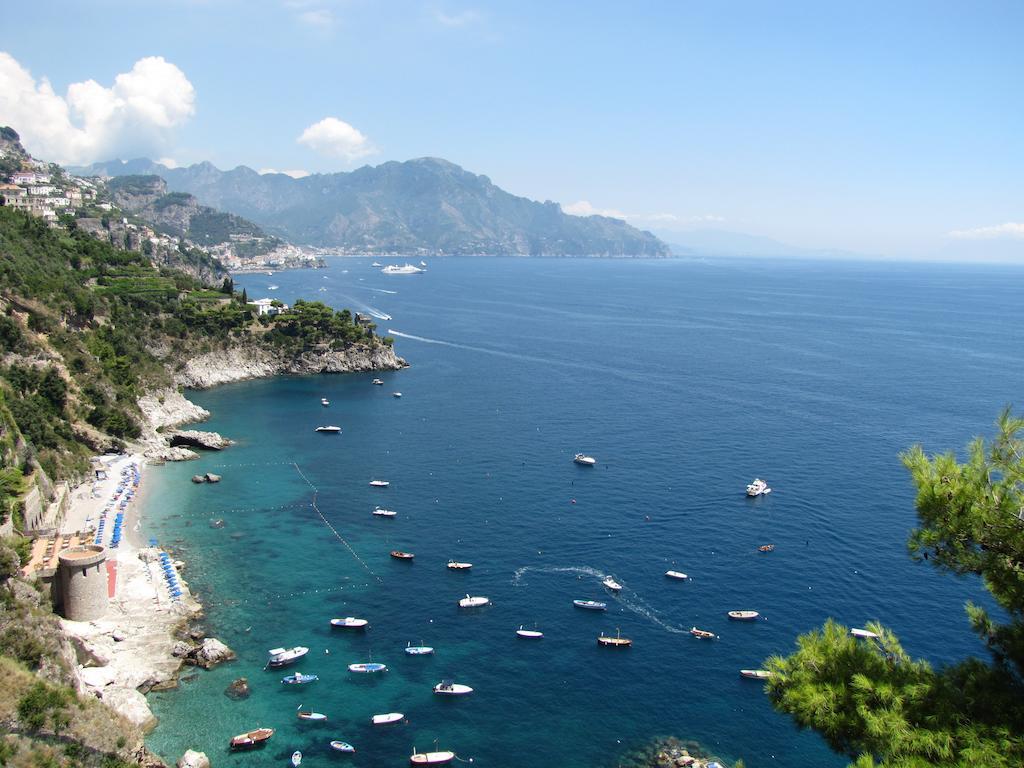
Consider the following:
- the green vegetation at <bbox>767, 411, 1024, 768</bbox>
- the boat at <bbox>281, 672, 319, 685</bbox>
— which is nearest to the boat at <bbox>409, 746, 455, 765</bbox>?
the boat at <bbox>281, 672, 319, 685</bbox>

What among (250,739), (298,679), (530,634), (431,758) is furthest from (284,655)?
(530,634)

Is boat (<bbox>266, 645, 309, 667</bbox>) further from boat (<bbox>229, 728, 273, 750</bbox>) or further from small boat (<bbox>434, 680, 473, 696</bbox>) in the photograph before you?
small boat (<bbox>434, 680, 473, 696</bbox>)

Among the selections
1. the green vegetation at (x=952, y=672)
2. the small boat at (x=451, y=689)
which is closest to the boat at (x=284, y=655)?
the small boat at (x=451, y=689)

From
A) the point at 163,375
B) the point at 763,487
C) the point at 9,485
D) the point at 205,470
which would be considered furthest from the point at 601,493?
the point at 163,375

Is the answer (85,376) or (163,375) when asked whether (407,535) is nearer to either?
(85,376)

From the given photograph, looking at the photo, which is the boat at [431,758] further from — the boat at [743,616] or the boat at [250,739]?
the boat at [743,616]
